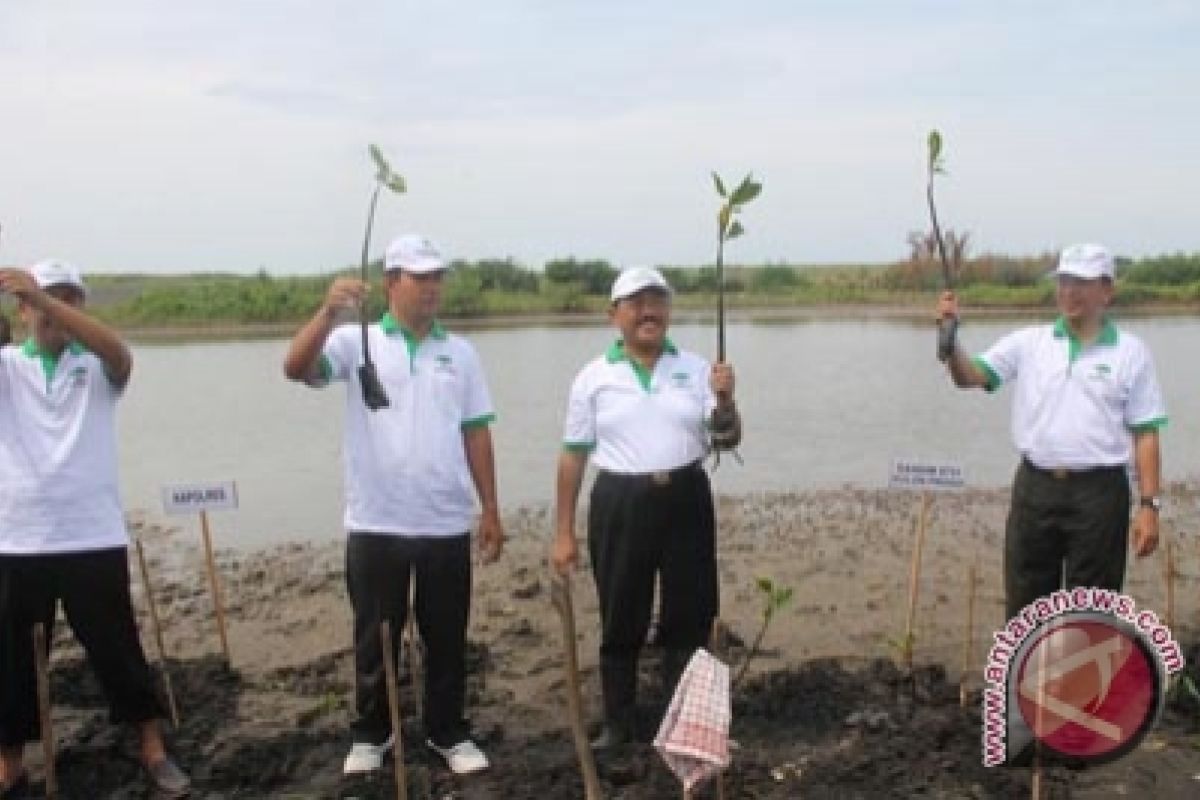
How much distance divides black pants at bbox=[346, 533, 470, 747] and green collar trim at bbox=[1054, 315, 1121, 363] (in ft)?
8.85

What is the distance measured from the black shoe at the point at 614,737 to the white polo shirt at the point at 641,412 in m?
1.11

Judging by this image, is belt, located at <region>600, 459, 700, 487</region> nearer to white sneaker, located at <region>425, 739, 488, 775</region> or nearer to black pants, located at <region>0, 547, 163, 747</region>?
white sneaker, located at <region>425, 739, 488, 775</region>

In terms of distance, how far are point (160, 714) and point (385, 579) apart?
46.5 inches

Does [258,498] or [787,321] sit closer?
[258,498]

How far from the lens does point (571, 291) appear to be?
134 feet

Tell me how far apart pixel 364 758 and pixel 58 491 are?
5.19 ft

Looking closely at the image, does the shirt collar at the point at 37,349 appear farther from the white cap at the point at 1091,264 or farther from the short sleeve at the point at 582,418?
the white cap at the point at 1091,264

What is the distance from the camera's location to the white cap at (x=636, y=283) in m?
4.82

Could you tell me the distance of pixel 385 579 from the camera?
4.70 metres

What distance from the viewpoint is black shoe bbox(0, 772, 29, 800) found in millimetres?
4754

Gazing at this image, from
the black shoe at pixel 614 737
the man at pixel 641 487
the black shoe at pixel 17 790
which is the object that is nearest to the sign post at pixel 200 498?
the black shoe at pixel 17 790

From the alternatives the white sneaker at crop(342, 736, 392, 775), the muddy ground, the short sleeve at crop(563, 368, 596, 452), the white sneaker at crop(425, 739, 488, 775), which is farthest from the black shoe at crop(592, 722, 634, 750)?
the short sleeve at crop(563, 368, 596, 452)

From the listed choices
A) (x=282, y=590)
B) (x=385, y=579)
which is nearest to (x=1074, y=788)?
(x=385, y=579)

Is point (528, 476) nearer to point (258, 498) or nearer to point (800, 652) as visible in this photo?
point (258, 498)
